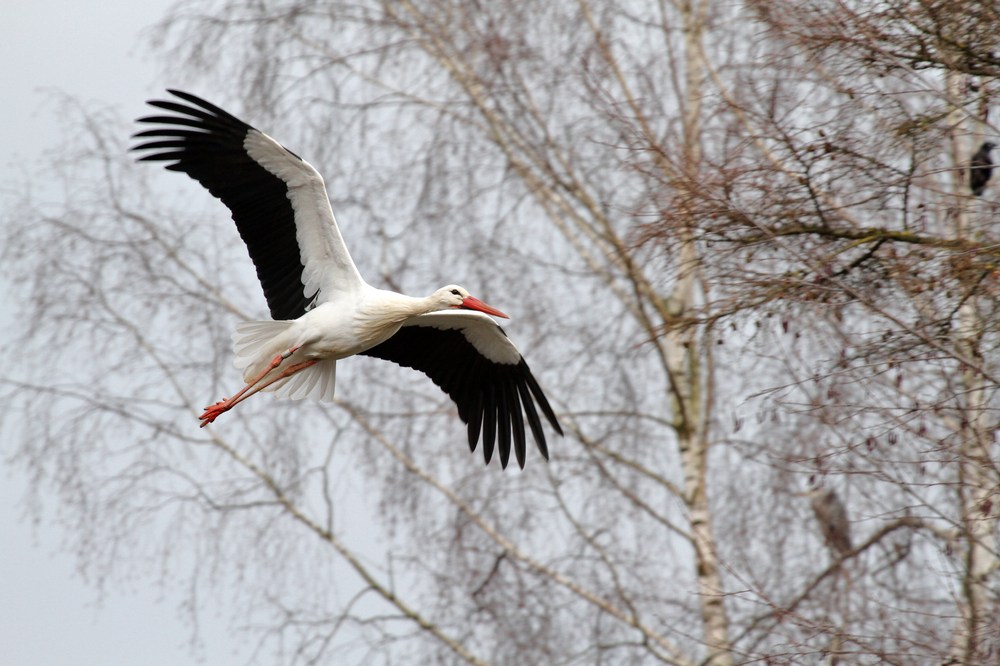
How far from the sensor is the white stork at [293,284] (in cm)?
618

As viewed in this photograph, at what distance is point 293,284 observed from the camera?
6539 millimetres

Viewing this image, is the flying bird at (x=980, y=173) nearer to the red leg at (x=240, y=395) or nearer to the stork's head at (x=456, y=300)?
the stork's head at (x=456, y=300)

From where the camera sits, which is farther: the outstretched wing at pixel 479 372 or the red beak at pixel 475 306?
the outstretched wing at pixel 479 372

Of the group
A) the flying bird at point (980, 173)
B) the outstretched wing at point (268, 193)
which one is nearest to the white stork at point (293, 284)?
the outstretched wing at point (268, 193)

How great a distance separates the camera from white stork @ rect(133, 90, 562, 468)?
6.18 metres

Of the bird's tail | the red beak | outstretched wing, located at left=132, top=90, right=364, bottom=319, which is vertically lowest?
the bird's tail

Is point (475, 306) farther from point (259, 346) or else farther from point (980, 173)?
point (980, 173)

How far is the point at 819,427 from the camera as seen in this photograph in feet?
21.0

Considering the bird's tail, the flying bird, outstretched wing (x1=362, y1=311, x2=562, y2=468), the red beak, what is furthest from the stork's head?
the flying bird

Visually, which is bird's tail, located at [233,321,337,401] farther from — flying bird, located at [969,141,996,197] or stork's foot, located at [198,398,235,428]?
flying bird, located at [969,141,996,197]

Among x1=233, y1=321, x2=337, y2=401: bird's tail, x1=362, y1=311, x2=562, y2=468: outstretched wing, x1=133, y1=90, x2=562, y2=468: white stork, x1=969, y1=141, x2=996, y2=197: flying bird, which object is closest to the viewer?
x1=969, y1=141, x2=996, y2=197: flying bird

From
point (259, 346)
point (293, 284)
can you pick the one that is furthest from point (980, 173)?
point (259, 346)

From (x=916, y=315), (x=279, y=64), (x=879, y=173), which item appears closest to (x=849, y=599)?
(x=916, y=315)

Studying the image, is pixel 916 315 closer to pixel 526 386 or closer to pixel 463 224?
pixel 526 386
